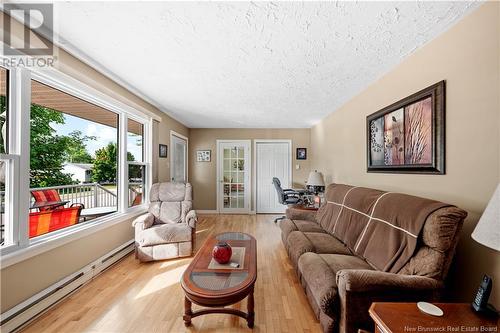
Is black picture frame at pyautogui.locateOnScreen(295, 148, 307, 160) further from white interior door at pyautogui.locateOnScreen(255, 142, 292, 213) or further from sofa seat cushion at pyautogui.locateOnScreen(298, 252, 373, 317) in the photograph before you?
sofa seat cushion at pyautogui.locateOnScreen(298, 252, 373, 317)

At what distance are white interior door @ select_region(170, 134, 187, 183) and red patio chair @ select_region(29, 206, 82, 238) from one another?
2.18 metres

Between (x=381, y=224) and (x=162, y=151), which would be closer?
(x=381, y=224)

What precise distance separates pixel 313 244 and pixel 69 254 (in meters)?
2.43

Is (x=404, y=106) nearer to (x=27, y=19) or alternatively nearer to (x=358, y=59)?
(x=358, y=59)

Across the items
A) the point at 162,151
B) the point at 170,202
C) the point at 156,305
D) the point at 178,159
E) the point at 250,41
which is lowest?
the point at 156,305

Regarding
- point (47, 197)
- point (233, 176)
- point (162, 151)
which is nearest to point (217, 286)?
point (47, 197)

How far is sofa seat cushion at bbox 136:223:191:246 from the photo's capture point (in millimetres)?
2629

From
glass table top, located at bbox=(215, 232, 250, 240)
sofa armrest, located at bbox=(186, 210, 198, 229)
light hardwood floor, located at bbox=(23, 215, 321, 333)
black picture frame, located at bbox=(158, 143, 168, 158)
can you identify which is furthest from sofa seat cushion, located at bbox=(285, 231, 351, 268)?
black picture frame, located at bbox=(158, 143, 168, 158)

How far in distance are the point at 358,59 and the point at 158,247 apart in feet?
10.4

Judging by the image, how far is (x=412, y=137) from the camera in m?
1.83

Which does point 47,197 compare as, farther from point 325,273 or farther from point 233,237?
point 325,273

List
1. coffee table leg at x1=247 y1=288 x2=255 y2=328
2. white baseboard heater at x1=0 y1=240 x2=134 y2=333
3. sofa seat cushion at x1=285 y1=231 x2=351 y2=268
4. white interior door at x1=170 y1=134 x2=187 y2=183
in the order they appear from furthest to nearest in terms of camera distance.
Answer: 1. white interior door at x1=170 y1=134 x2=187 y2=183
2. sofa seat cushion at x1=285 y1=231 x2=351 y2=268
3. coffee table leg at x1=247 y1=288 x2=255 y2=328
4. white baseboard heater at x1=0 y1=240 x2=134 y2=333

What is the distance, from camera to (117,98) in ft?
8.36

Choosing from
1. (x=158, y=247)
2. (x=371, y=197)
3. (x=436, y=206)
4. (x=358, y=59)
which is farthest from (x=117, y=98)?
(x=436, y=206)
